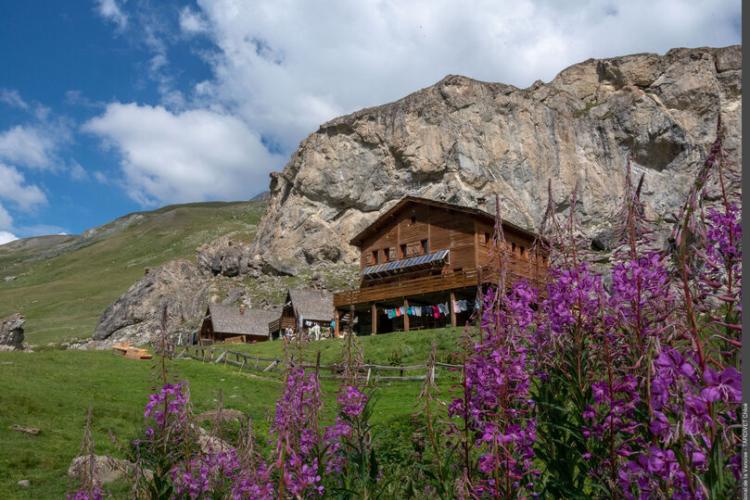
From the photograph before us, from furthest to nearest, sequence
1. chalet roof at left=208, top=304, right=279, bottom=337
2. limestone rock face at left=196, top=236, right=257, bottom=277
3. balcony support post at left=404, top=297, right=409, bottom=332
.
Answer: limestone rock face at left=196, top=236, right=257, bottom=277
chalet roof at left=208, top=304, right=279, bottom=337
balcony support post at left=404, top=297, right=409, bottom=332

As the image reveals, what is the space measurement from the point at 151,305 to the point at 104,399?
68203 millimetres

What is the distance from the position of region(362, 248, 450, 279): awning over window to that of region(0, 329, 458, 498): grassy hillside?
10820 mm

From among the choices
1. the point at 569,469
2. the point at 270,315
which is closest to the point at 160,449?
the point at 569,469

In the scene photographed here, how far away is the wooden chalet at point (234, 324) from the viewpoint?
64000 millimetres

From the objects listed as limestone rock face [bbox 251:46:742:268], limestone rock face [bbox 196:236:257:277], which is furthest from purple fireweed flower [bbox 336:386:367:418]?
limestone rock face [bbox 196:236:257:277]

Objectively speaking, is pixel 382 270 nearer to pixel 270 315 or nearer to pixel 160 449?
pixel 270 315

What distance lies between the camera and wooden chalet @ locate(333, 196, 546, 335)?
4266cm

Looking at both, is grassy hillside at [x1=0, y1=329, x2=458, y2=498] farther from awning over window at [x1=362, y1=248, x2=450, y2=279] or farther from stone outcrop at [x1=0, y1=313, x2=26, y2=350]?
stone outcrop at [x1=0, y1=313, x2=26, y2=350]

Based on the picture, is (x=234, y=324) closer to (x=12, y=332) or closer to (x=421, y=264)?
(x=12, y=332)

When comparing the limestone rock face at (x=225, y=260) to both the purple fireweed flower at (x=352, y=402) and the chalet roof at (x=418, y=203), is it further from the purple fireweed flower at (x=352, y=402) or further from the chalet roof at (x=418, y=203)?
the purple fireweed flower at (x=352, y=402)

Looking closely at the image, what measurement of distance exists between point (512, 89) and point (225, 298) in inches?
2421

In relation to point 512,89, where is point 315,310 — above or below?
below

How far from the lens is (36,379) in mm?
24125

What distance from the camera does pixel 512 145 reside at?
98688mm
